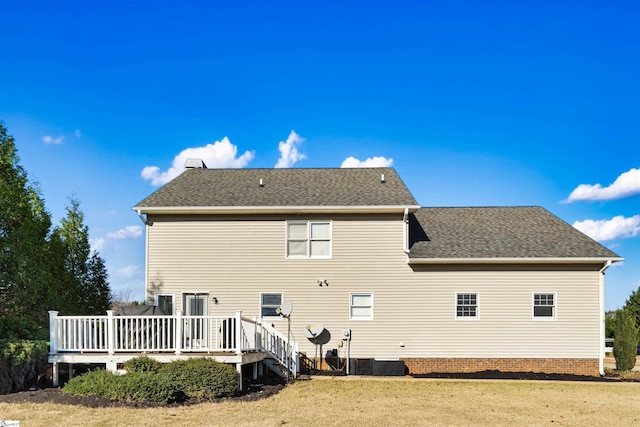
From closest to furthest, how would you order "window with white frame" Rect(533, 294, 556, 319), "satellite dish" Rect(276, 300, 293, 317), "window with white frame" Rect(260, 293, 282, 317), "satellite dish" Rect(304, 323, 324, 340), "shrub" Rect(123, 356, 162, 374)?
1. "shrub" Rect(123, 356, 162, 374)
2. "satellite dish" Rect(276, 300, 293, 317)
3. "satellite dish" Rect(304, 323, 324, 340)
4. "window with white frame" Rect(533, 294, 556, 319)
5. "window with white frame" Rect(260, 293, 282, 317)

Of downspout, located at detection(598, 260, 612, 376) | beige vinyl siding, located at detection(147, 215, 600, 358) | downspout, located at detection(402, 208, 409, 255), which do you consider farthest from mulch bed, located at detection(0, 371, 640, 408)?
downspout, located at detection(402, 208, 409, 255)

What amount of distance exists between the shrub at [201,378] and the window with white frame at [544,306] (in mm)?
10058

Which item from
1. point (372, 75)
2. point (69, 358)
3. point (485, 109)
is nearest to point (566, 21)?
point (485, 109)

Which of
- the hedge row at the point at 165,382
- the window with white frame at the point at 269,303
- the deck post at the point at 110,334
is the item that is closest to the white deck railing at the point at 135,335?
the deck post at the point at 110,334

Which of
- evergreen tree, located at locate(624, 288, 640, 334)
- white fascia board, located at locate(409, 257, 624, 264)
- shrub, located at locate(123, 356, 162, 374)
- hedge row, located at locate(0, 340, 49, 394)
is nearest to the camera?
hedge row, located at locate(0, 340, 49, 394)

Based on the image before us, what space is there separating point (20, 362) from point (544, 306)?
47.9 feet

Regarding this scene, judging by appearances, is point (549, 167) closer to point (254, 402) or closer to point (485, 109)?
point (485, 109)

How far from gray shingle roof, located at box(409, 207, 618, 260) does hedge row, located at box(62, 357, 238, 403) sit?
24.8 ft

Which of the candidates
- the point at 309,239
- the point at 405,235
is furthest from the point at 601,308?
the point at 309,239

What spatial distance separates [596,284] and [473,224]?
4347 mm

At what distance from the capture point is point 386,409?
10.3m

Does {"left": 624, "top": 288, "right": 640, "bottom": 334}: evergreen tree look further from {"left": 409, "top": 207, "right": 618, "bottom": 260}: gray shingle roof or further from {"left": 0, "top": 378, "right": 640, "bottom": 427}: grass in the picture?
{"left": 0, "top": 378, "right": 640, "bottom": 427}: grass

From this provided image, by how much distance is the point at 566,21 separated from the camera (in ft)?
50.9

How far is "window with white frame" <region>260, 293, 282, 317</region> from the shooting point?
16406 mm
